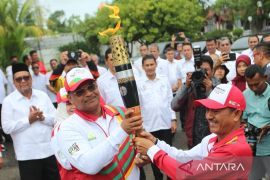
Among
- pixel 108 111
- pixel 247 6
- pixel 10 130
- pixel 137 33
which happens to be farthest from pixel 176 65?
pixel 247 6

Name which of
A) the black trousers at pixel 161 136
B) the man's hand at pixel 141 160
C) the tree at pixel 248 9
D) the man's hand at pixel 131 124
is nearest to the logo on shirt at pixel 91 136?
the man's hand at pixel 131 124

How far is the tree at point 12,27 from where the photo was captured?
670 inches

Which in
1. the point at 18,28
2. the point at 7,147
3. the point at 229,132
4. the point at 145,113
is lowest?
the point at 7,147

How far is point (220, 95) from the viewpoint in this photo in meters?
2.65

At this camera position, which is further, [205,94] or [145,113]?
[145,113]

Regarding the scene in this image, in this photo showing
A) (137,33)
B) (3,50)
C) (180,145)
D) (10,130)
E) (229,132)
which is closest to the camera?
(229,132)

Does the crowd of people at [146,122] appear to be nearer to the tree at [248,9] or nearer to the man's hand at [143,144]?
the man's hand at [143,144]

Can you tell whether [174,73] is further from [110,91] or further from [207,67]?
[207,67]

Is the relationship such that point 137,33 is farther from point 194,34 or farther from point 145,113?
point 145,113

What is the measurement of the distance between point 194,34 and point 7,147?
1962cm

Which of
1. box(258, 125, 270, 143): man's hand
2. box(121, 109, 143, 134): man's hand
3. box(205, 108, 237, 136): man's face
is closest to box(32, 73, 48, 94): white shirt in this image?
box(258, 125, 270, 143): man's hand

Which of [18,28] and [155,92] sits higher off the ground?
[18,28]

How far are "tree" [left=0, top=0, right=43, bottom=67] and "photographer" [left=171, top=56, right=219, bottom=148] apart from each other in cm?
1262

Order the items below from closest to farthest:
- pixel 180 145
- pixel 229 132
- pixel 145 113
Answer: pixel 229 132 → pixel 145 113 → pixel 180 145
